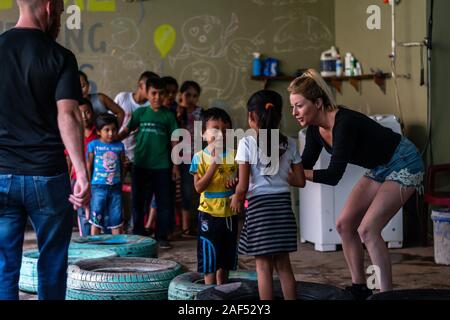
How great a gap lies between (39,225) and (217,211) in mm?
1488

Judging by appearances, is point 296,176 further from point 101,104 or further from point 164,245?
point 101,104

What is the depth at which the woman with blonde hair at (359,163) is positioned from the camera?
4.69 m

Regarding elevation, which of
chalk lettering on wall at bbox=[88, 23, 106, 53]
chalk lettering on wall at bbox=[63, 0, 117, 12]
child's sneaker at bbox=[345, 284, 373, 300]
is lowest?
child's sneaker at bbox=[345, 284, 373, 300]

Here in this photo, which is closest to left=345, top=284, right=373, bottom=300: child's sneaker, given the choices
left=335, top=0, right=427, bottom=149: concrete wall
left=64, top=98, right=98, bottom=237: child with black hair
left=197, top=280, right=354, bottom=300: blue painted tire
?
left=197, top=280, right=354, bottom=300: blue painted tire

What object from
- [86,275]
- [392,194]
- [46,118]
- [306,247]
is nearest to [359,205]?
[392,194]

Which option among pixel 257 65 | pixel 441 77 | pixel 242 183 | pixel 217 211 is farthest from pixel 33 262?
pixel 257 65

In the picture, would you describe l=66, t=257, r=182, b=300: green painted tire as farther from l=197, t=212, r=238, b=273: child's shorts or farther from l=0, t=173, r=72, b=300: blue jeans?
l=0, t=173, r=72, b=300: blue jeans

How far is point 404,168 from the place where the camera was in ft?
16.0

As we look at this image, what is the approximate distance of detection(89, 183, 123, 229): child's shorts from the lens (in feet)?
24.1

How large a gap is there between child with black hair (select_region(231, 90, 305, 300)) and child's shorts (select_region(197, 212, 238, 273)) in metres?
0.54

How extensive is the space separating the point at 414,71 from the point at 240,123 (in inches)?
95.6

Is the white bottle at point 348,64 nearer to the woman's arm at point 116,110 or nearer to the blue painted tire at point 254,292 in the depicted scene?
the woman's arm at point 116,110

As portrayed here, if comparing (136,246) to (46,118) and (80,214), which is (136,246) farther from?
(46,118)

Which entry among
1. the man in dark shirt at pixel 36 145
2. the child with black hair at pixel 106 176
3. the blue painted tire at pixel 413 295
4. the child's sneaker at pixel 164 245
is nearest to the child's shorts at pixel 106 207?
the child with black hair at pixel 106 176
